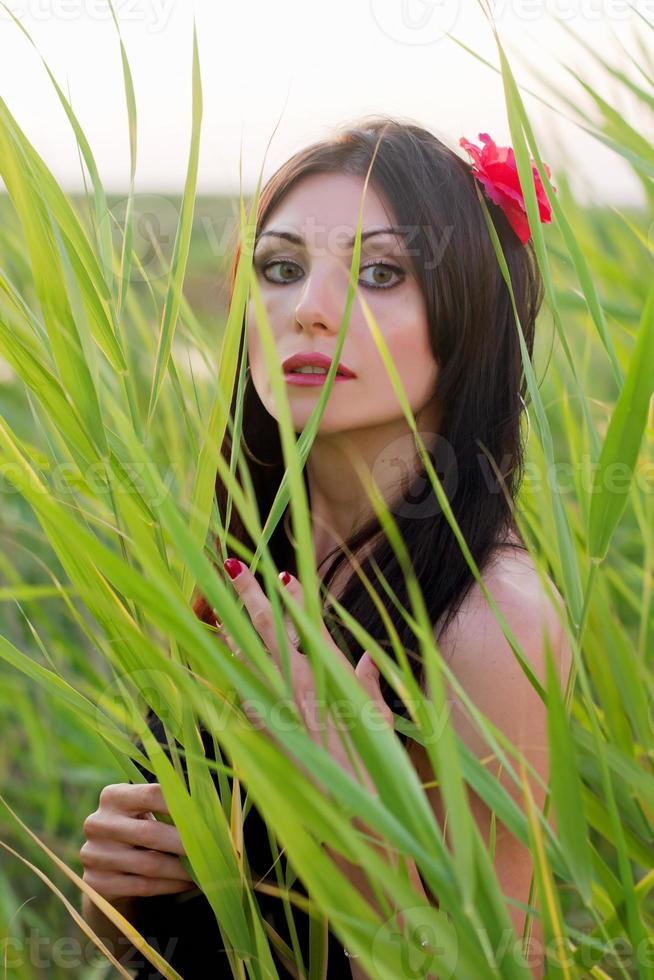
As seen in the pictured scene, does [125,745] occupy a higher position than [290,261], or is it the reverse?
[290,261]

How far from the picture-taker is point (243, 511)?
0.35m

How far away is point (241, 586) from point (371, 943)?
0.68 ft

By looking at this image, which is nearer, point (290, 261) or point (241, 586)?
point (241, 586)

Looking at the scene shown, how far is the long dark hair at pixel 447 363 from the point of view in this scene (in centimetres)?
74

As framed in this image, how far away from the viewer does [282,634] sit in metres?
0.38

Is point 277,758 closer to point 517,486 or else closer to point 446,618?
point 446,618

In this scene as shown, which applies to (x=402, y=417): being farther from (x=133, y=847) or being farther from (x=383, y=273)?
(x=133, y=847)

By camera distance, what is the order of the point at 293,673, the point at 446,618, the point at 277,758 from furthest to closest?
1. the point at 446,618
2. the point at 293,673
3. the point at 277,758

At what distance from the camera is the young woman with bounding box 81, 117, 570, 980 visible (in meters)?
0.64

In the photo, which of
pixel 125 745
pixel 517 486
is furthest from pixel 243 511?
pixel 517 486

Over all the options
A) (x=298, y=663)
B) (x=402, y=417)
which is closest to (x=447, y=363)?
(x=402, y=417)

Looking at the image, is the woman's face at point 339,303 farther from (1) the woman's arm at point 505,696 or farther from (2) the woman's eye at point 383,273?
(1) the woman's arm at point 505,696

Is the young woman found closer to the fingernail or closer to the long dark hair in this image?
the long dark hair

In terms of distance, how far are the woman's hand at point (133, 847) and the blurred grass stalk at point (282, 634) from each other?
0.06 metres
